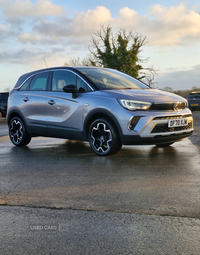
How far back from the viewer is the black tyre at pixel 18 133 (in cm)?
867

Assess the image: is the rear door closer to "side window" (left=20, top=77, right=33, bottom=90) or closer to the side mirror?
"side window" (left=20, top=77, right=33, bottom=90)

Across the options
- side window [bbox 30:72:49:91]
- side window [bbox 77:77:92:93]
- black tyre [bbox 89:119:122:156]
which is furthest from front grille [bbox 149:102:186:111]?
side window [bbox 30:72:49:91]

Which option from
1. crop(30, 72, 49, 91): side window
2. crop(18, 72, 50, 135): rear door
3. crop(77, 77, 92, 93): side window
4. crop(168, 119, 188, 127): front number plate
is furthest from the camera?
crop(30, 72, 49, 91): side window

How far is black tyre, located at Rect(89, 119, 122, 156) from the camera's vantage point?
6.65m

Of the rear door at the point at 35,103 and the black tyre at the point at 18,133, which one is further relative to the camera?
the black tyre at the point at 18,133

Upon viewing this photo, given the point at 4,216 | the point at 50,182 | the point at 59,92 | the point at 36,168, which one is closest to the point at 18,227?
the point at 4,216

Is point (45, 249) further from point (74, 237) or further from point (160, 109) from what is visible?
point (160, 109)

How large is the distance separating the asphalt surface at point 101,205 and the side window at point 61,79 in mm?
1683

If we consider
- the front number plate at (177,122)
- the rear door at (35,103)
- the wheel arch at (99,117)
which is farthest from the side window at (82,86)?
the front number plate at (177,122)

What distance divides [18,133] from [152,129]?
388 cm

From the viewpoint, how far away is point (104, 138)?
683 cm

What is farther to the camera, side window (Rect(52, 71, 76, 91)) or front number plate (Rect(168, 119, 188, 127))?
side window (Rect(52, 71, 76, 91))

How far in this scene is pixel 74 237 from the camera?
2.96 meters

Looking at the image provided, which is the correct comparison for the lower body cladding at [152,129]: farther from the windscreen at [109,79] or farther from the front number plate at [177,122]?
the windscreen at [109,79]
